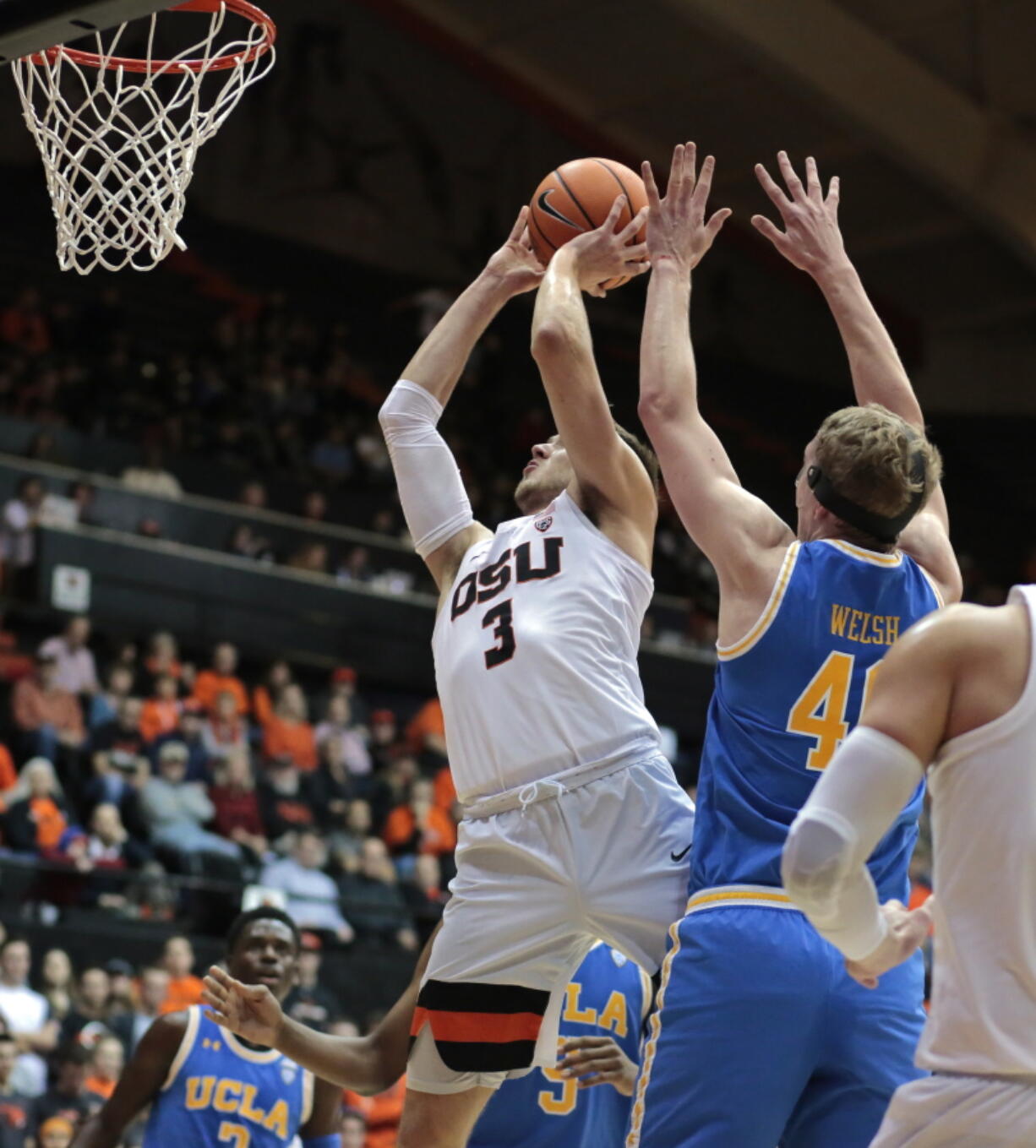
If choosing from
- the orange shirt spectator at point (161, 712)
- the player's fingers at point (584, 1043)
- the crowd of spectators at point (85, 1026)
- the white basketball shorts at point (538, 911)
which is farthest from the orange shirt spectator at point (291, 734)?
the white basketball shorts at point (538, 911)

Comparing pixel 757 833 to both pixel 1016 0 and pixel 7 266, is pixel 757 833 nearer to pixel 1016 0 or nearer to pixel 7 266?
pixel 7 266

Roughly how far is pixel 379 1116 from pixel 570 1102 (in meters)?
5.21

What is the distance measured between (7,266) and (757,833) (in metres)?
14.9

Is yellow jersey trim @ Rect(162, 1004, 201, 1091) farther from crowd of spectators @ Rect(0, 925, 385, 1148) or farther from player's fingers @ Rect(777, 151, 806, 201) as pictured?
player's fingers @ Rect(777, 151, 806, 201)

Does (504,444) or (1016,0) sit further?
(504,444)

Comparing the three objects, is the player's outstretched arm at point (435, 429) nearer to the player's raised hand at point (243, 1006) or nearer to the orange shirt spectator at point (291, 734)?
the player's raised hand at point (243, 1006)

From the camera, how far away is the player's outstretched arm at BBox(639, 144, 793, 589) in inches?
142

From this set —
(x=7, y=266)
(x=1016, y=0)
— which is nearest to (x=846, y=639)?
Answer: (x=7, y=266)

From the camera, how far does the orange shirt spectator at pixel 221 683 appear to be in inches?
504

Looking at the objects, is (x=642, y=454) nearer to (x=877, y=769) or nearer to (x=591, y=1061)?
(x=591, y=1061)

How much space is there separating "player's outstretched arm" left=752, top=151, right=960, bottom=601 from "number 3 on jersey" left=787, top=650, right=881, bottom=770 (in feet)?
1.32

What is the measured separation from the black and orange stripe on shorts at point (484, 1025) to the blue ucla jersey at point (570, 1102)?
762mm

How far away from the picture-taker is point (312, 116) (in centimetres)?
2056

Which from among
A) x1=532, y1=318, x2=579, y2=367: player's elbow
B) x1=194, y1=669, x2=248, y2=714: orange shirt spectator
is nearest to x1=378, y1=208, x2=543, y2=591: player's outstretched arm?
x1=532, y1=318, x2=579, y2=367: player's elbow
